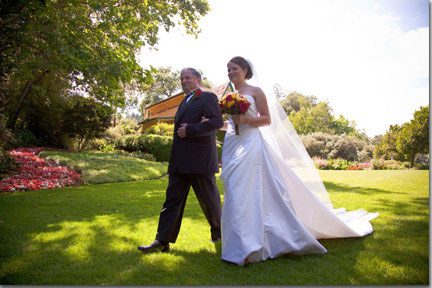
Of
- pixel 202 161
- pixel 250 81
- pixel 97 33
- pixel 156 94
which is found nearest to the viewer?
pixel 202 161

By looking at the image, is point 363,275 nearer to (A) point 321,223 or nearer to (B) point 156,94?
(A) point 321,223

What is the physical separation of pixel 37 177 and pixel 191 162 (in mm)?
7984

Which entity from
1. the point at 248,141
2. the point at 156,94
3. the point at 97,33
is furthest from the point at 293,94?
the point at 248,141

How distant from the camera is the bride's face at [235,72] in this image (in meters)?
3.58

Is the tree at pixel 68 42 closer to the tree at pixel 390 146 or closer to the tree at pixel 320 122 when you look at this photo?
the tree at pixel 390 146

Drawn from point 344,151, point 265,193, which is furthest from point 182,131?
point 344,151

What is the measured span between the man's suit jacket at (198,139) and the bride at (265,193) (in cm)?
21

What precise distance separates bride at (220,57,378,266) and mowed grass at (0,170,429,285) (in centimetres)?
16

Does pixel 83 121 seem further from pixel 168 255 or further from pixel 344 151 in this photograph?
pixel 344 151

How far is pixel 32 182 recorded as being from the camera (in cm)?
837

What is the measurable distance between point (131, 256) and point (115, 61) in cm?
548

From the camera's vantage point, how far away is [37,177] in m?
8.95

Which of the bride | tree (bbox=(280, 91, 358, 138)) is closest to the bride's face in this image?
the bride

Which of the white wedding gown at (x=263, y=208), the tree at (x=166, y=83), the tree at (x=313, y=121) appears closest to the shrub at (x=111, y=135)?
the white wedding gown at (x=263, y=208)
